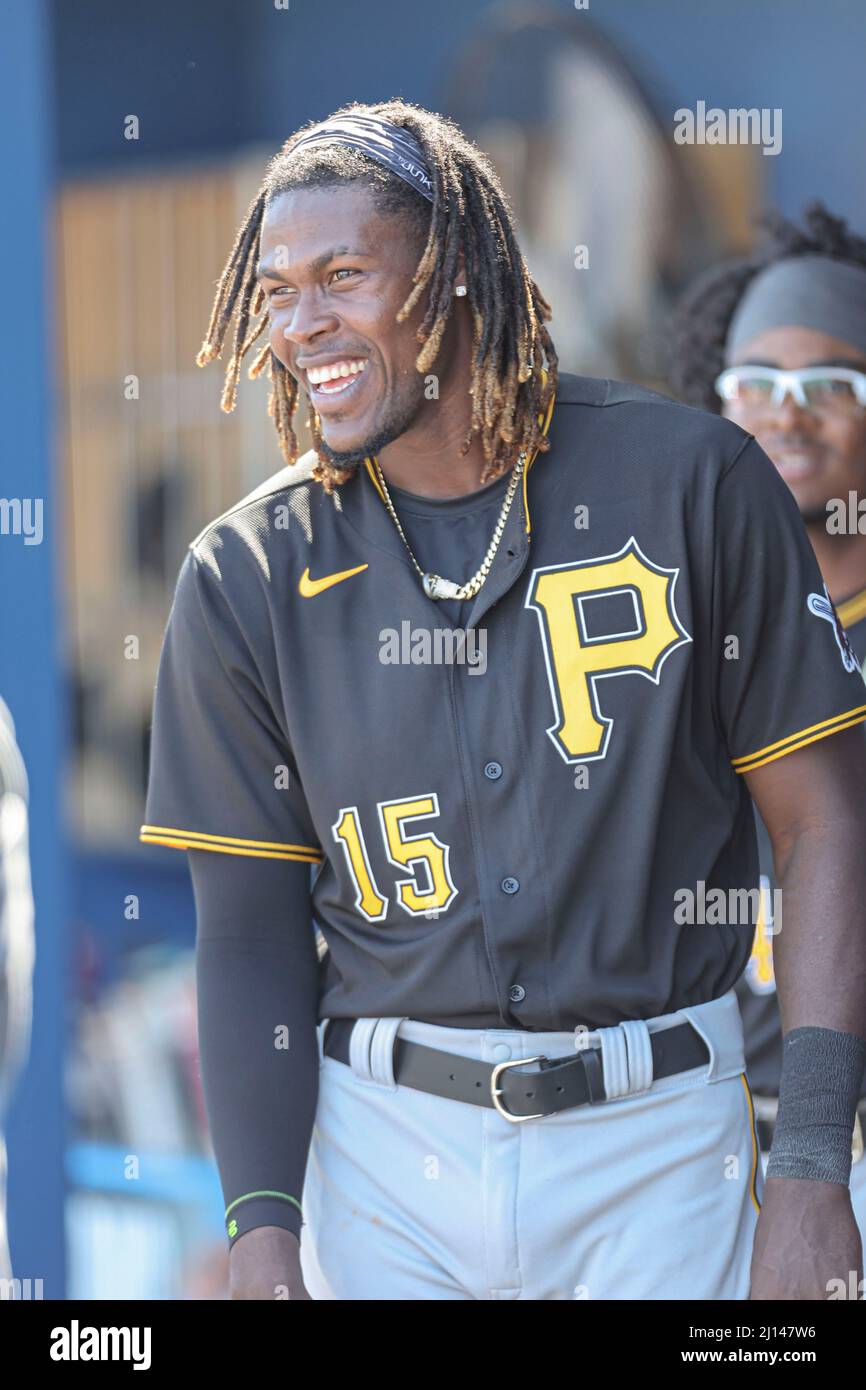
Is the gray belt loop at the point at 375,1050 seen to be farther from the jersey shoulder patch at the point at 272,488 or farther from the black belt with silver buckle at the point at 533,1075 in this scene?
the jersey shoulder patch at the point at 272,488

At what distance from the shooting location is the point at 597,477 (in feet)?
6.75

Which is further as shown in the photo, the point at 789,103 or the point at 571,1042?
the point at 789,103

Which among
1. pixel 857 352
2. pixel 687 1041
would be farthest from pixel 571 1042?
pixel 857 352

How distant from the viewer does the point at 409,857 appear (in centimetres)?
204

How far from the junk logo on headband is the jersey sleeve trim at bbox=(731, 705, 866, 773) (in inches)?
28.3

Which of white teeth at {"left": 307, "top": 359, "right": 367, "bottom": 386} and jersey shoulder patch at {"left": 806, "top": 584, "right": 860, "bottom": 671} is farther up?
white teeth at {"left": 307, "top": 359, "right": 367, "bottom": 386}

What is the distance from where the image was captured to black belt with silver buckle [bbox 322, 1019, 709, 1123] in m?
1.99

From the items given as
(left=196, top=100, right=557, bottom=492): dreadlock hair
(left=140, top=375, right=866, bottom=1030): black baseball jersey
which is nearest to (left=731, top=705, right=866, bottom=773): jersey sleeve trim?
(left=140, top=375, right=866, bottom=1030): black baseball jersey

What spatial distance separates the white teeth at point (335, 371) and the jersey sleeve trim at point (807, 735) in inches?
24.0

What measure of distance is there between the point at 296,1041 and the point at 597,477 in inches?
28.9

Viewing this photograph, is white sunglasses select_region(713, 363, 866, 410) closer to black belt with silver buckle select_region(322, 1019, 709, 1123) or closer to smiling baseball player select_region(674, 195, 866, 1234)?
smiling baseball player select_region(674, 195, 866, 1234)

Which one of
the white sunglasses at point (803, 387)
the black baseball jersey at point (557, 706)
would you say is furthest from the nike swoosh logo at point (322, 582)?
the white sunglasses at point (803, 387)

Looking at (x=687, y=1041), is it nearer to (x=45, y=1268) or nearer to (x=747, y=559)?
(x=747, y=559)

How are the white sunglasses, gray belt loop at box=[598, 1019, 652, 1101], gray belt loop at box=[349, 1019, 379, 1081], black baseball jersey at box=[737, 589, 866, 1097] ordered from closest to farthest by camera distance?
gray belt loop at box=[598, 1019, 652, 1101] → gray belt loop at box=[349, 1019, 379, 1081] → black baseball jersey at box=[737, 589, 866, 1097] → the white sunglasses
